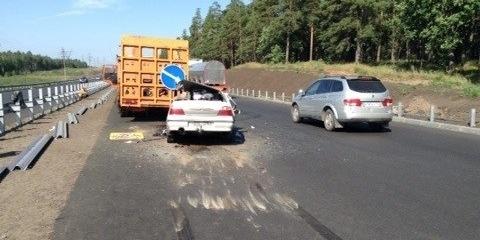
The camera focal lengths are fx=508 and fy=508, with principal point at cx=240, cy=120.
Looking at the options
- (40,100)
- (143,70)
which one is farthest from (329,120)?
(40,100)

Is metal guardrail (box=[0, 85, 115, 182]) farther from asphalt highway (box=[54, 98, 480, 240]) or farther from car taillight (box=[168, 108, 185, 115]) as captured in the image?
car taillight (box=[168, 108, 185, 115])

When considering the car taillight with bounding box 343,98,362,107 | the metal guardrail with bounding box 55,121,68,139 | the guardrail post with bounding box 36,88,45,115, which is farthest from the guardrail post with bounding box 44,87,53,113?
the car taillight with bounding box 343,98,362,107

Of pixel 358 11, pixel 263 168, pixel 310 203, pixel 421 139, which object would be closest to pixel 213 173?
pixel 263 168

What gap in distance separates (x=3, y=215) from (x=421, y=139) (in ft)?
39.3

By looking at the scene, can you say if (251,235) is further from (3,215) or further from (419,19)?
(419,19)

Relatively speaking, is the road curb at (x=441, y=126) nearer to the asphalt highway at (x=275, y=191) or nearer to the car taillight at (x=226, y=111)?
the asphalt highway at (x=275, y=191)

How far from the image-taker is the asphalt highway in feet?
19.6

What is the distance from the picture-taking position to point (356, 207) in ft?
22.9

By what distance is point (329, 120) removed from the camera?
17.0 m

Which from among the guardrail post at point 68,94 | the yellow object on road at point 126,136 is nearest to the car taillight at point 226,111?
the yellow object on road at point 126,136

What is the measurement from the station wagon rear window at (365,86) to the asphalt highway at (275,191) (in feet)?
9.51

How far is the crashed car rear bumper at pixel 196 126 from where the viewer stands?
1291 cm

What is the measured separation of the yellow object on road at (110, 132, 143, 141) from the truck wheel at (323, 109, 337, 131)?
6155mm

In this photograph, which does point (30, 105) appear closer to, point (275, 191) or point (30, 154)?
point (30, 154)
